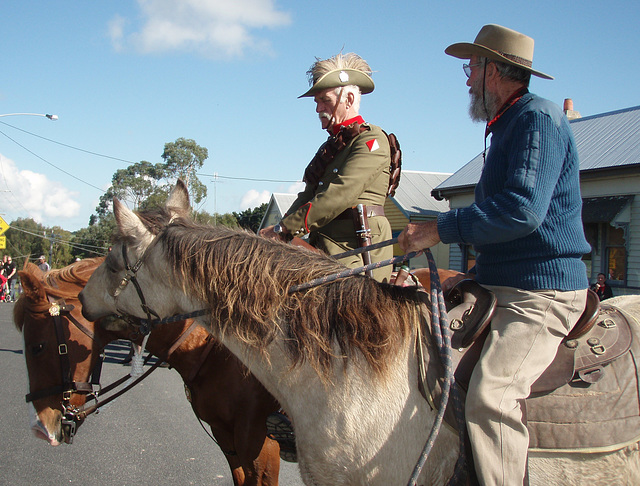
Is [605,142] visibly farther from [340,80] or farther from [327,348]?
[327,348]

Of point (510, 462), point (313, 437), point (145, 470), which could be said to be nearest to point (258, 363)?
point (313, 437)

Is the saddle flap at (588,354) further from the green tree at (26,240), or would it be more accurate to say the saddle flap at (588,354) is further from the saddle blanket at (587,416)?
the green tree at (26,240)

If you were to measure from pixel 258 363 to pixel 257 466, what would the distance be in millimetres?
1244

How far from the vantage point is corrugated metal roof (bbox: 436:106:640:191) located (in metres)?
12.6

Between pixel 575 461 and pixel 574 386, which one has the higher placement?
pixel 574 386

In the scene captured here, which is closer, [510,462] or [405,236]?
[510,462]

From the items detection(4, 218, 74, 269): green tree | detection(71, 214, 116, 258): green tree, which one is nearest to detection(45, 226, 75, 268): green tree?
detection(4, 218, 74, 269): green tree

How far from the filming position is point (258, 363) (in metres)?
2.04

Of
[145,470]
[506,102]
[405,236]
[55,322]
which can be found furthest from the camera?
[145,470]

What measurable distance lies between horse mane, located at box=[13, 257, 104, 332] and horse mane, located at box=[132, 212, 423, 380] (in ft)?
5.47

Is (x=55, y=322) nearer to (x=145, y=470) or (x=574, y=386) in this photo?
(x=145, y=470)

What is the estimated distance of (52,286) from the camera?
3.39 meters

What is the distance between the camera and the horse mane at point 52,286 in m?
3.20

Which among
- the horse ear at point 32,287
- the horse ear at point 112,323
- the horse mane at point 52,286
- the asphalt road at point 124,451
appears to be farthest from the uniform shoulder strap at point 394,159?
the asphalt road at point 124,451
